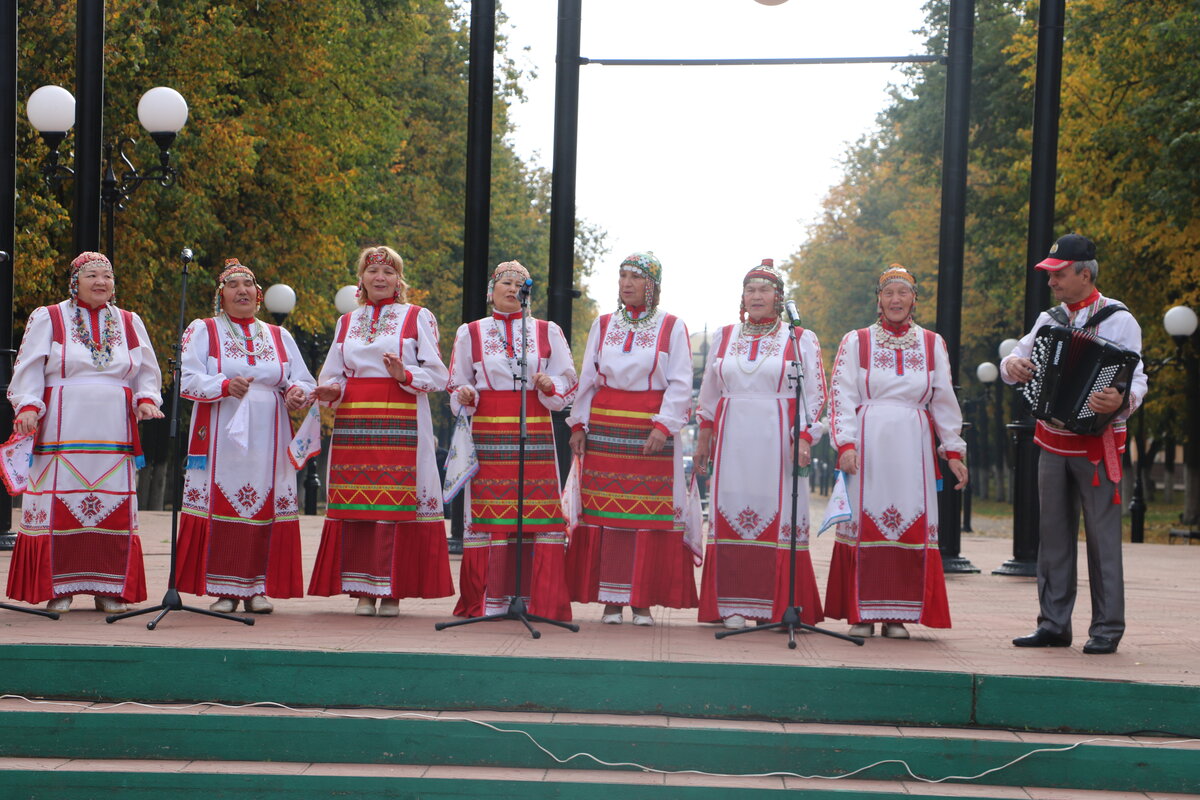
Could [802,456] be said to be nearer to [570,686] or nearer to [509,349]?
[509,349]

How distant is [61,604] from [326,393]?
1.83m

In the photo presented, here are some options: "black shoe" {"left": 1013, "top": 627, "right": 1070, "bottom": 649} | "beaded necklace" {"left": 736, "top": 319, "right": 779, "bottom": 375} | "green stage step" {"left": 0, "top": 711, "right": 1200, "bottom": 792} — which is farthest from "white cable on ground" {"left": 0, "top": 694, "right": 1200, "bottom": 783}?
"beaded necklace" {"left": 736, "top": 319, "right": 779, "bottom": 375}

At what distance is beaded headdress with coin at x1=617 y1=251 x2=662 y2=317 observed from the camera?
7.88 metres

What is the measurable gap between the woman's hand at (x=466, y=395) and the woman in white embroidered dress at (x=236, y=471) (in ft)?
2.87

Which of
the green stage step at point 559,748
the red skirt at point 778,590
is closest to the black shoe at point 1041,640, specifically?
the red skirt at point 778,590

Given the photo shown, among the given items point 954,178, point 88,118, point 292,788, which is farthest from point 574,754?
point 88,118

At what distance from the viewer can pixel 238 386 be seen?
7816 millimetres

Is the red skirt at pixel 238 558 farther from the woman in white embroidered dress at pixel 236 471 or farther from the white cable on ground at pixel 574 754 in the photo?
the white cable on ground at pixel 574 754

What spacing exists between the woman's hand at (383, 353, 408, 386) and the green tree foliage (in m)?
10.4

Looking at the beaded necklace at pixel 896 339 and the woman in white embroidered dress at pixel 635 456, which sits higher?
the beaded necklace at pixel 896 339

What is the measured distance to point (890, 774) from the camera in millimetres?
5785

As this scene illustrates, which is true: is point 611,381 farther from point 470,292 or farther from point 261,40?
point 261,40

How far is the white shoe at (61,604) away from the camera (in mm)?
7848

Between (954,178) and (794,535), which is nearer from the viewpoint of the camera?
(794,535)
